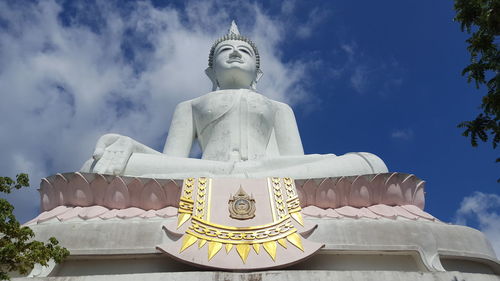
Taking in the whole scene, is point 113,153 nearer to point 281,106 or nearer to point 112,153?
point 112,153

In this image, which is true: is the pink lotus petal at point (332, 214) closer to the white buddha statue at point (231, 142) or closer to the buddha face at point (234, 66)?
the white buddha statue at point (231, 142)

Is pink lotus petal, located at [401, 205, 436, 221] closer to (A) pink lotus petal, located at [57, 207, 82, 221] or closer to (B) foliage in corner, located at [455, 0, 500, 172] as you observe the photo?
(B) foliage in corner, located at [455, 0, 500, 172]

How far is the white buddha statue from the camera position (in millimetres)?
5770

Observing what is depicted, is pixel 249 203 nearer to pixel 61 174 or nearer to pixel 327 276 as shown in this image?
pixel 327 276

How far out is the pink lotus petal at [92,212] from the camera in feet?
15.9

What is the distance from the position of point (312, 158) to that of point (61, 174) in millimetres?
3203

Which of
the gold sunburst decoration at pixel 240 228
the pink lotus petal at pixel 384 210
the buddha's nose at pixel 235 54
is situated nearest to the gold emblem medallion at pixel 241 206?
the gold sunburst decoration at pixel 240 228

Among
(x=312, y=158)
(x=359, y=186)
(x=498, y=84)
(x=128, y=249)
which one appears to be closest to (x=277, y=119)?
(x=312, y=158)

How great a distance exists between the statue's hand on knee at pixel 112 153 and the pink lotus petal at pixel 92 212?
53 centimetres

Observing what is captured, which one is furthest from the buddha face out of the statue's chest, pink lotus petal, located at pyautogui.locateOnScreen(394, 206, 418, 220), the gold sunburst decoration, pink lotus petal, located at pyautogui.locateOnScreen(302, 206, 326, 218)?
pink lotus petal, located at pyautogui.locateOnScreen(394, 206, 418, 220)

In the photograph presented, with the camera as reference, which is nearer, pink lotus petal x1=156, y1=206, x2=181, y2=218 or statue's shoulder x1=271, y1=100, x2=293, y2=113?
pink lotus petal x1=156, y1=206, x2=181, y2=218

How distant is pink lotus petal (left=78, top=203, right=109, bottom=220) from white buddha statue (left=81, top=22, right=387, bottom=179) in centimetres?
54

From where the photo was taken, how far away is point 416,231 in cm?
467

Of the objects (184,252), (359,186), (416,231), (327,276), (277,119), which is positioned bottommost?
(327,276)
